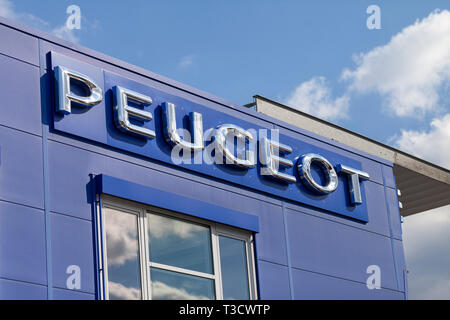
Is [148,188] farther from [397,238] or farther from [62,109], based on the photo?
[397,238]

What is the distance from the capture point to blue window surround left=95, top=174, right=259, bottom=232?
12648mm

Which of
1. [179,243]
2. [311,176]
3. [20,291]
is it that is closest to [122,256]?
[179,243]

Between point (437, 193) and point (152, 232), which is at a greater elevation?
point (437, 193)

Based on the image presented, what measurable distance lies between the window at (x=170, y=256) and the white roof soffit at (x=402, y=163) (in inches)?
152

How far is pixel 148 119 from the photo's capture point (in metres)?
13.7

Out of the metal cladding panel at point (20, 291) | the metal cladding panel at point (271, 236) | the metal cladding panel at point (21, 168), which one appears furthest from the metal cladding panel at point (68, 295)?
the metal cladding panel at point (271, 236)

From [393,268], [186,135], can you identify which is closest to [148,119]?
[186,135]

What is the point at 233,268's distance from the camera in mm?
14219

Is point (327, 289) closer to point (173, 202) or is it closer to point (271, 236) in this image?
point (271, 236)

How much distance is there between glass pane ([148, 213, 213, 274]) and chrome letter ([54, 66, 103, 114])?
191cm

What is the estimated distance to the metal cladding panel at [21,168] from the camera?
1160 centimetres

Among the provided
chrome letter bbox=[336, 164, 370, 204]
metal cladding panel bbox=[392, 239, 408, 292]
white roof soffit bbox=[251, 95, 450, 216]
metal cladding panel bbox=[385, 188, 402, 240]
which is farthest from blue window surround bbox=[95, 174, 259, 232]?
metal cladding panel bbox=[385, 188, 402, 240]

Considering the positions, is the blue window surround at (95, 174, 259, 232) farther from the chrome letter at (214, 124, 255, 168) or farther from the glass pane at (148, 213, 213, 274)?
the chrome letter at (214, 124, 255, 168)
